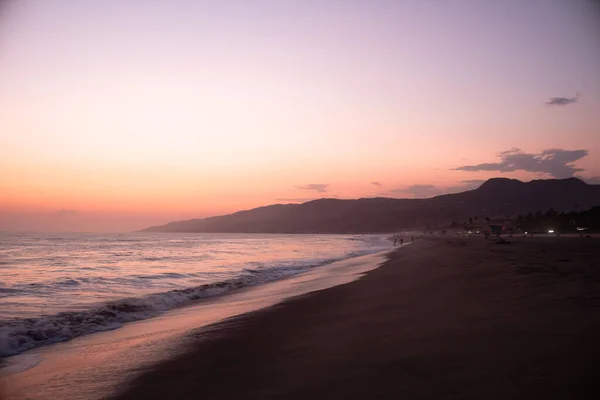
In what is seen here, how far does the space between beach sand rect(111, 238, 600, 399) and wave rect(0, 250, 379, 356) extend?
3.35 meters

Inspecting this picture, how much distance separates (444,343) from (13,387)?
574 cm

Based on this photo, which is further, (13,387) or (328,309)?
(328,309)

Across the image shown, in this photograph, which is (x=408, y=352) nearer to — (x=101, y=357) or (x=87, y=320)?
(x=101, y=357)

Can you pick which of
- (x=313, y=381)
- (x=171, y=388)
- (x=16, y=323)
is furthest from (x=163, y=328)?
(x=313, y=381)

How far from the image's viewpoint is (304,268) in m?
25.8

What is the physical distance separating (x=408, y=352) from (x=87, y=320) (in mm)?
8076

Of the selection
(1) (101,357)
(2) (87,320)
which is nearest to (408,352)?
(1) (101,357)

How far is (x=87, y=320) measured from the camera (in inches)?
399

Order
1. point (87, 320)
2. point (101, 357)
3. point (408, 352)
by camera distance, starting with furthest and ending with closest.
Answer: point (87, 320)
point (101, 357)
point (408, 352)

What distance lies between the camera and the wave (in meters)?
8.34

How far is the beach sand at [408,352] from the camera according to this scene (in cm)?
421

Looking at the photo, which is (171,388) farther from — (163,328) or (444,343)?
(163,328)

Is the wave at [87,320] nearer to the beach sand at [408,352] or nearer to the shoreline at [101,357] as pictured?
the shoreline at [101,357]

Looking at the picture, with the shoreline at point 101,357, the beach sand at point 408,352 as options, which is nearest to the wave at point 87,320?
the shoreline at point 101,357
